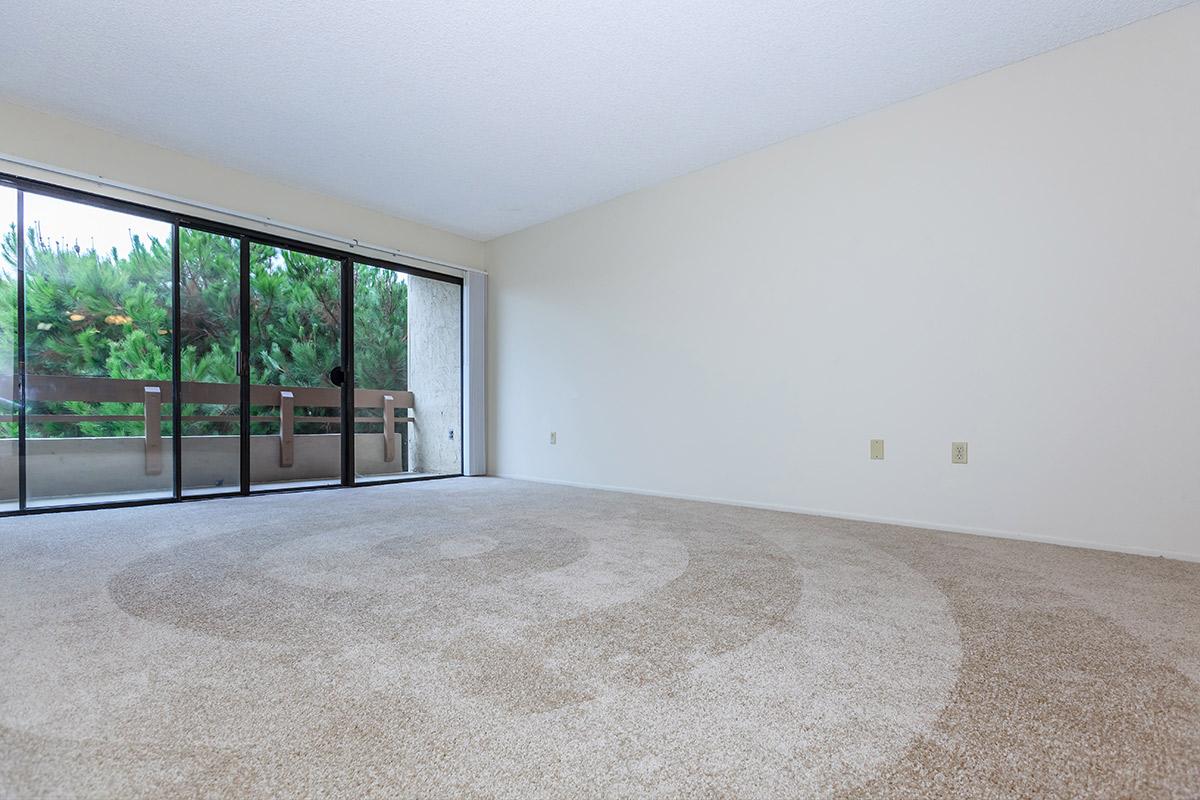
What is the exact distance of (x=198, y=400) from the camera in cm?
388

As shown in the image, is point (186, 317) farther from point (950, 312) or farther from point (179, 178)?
point (950, 312)

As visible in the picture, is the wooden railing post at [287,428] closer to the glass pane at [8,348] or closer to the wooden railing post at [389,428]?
the wooden railing post at [389,428]

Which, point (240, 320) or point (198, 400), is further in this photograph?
point (240, 320)

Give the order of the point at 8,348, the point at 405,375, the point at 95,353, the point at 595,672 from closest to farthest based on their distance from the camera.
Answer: the point at 595,672
the point at 8,348
the point at 95,353
the point at 405,375

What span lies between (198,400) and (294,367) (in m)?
0.70

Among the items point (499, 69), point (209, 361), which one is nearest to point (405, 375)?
point (209, 361)

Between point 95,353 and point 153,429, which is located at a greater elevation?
point 95,353

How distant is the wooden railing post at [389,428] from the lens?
16.5ft

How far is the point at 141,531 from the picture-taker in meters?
2.78

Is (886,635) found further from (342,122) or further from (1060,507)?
(342,122)

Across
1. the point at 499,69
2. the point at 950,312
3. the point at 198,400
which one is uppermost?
the point at 499,69

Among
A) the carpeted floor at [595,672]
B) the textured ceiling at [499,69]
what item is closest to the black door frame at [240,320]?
the textured ceiling at [499,69]

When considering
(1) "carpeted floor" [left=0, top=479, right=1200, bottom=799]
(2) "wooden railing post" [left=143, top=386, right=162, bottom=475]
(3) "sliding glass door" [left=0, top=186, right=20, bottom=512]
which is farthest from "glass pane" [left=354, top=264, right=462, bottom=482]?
(1) "carpeted floor" [left=0, top=479, right=1200, bottom=799]

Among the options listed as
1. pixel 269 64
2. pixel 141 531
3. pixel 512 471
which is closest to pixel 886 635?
pixel 141 531
